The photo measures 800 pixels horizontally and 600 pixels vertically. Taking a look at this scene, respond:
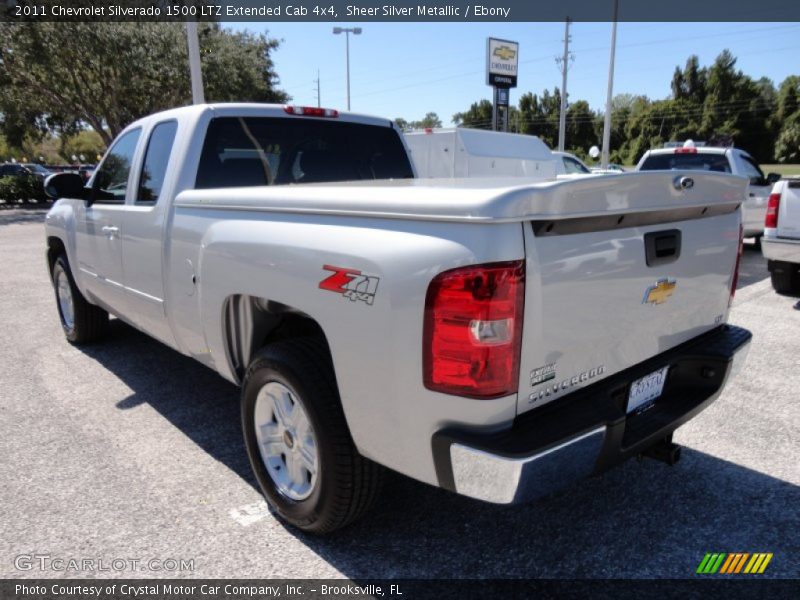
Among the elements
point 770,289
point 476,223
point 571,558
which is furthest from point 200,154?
point 770,289

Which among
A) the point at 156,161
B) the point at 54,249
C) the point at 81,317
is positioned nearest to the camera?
the point at 156,161

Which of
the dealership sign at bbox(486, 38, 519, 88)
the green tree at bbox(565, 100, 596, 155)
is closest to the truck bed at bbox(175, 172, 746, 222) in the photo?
the dealership sign at bbox(486, 38, 519, 88)

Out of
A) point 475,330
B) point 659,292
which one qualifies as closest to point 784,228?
point 659,292

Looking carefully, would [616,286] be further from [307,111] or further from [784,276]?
[784,276]

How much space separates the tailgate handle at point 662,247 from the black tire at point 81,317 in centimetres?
464

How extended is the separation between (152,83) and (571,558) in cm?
2340

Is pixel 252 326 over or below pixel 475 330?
below

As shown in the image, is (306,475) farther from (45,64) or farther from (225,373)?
(45,64)

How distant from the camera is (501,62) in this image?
2888 cm

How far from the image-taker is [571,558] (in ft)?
7.92

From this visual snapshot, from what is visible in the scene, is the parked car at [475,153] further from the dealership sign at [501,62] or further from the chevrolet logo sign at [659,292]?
the dealership sign at [501,62]

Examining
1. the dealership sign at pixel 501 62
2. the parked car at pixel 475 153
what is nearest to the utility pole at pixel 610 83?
the dealership sign at pixel 501 62

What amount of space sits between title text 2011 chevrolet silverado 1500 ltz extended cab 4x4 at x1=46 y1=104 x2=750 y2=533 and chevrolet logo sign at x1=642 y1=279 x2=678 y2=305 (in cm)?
1

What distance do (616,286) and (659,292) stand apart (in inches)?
12.8
